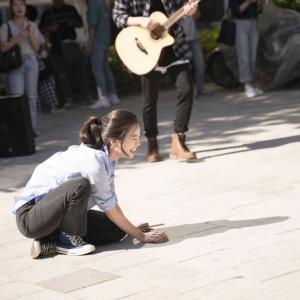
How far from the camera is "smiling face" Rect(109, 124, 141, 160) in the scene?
19.1ft

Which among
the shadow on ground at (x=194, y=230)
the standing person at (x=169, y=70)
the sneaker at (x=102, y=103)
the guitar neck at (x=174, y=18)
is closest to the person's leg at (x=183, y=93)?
the standing person at (x=169, y=70)

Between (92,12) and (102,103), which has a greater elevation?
(92,12)

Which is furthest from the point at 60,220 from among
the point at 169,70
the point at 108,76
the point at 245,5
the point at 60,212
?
the point at 108,76

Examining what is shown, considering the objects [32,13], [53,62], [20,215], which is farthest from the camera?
[53,62]

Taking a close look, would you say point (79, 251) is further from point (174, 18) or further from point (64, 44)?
point (64, 44)

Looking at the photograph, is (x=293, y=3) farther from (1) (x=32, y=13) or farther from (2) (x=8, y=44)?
(2) (x=8, y=44)

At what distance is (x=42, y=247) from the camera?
19.3 feet

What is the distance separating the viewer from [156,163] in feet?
28.6

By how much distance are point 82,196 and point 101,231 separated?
401mm

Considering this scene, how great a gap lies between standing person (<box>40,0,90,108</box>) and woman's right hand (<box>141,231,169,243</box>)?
807 cm

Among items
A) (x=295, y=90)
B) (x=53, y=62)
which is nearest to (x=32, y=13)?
(x=53, y=62)

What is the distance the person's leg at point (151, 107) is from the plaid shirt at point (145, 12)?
0.31 metres

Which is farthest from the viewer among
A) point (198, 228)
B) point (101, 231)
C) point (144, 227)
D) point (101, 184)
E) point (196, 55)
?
point (196, 55)

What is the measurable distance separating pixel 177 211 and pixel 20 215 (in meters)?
1.33
